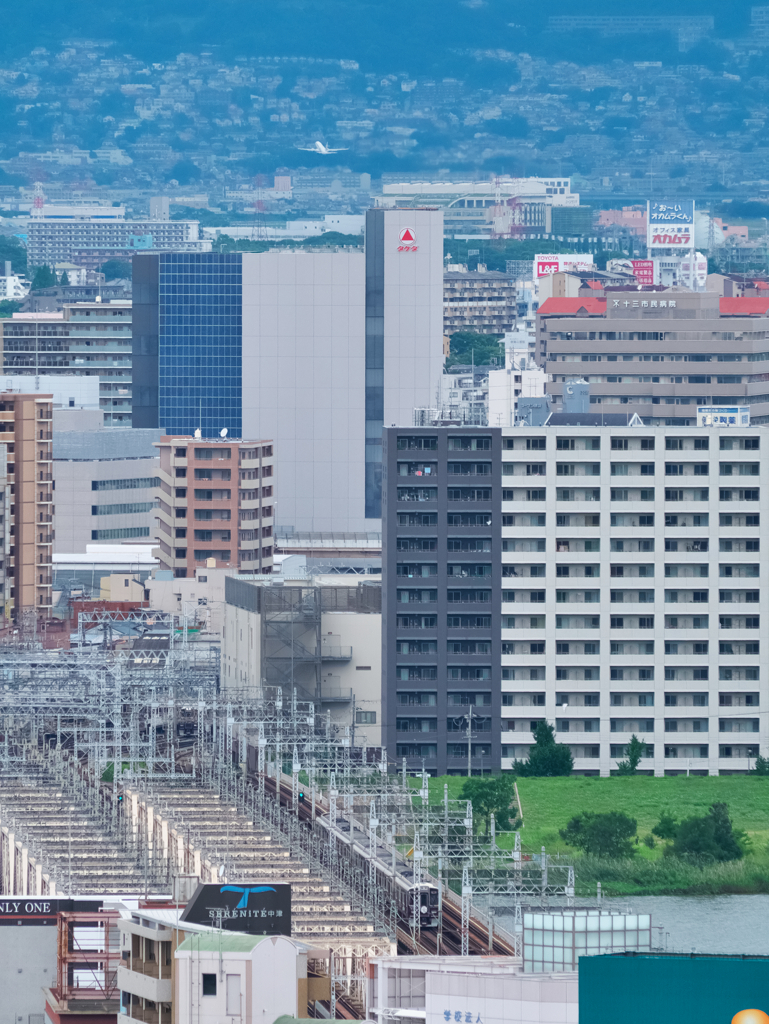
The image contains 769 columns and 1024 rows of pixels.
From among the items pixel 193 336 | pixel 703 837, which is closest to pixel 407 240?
pixel 193 336

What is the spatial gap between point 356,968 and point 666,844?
32.5 m

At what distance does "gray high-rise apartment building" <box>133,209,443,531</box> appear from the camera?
142375 millimetres

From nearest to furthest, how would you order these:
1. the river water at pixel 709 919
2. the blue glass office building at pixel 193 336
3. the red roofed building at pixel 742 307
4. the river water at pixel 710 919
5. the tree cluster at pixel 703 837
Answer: the river water at pixel 709 919 < the river water at pixel 710 919 < the tree cluster at pixel 703 837 < the blue glass office building at pixel 193 336 < the red roofed building at pixel 742 307

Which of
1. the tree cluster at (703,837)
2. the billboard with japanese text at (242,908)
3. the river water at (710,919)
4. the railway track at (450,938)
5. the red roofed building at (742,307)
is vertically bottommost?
the river water at (710,919)

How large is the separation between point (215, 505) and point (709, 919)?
4592cm

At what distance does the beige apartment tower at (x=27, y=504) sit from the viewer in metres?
103

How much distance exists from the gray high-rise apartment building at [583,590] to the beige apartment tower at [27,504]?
25.3m

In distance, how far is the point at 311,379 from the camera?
474 ft

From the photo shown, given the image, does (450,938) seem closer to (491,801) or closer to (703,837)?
(491,801)

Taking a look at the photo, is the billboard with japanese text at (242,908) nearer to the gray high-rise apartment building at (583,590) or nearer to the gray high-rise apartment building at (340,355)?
the gray high-rise apartment building at (583,590)

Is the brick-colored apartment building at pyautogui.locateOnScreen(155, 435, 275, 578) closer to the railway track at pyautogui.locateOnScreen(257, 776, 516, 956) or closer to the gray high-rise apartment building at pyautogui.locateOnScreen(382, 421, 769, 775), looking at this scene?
the gray high-rise apartment building at pyautogui.locateOnScreen(382, 421, 769, 775)

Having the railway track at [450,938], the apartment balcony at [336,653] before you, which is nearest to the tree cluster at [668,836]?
the apartment balcony at [336,653]

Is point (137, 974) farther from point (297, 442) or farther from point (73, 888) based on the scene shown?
point (297, 442)

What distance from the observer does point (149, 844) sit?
58.9 m
